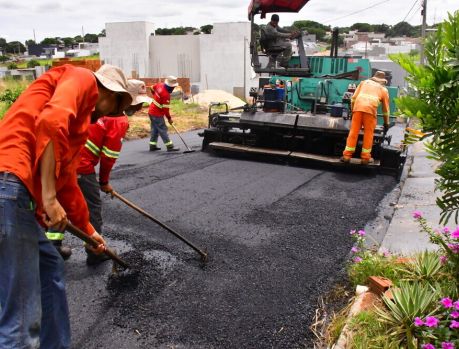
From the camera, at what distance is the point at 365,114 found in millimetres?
6230

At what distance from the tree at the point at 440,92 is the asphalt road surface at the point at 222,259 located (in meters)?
1.36

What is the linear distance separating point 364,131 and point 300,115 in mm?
1052

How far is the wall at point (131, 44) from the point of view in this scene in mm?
26516

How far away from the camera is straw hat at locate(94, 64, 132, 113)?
232cm

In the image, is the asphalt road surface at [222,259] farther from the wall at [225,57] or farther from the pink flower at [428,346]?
the wall at [225,57]

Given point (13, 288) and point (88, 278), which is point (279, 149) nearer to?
point (88, 278)

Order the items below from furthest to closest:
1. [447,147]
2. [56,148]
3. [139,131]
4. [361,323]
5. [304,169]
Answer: [139,131]
[304,169]
[361,323]
[447,147]
[56,148]

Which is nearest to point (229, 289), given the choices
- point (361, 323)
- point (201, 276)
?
point (201, 276)

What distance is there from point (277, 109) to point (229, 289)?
4581 mm

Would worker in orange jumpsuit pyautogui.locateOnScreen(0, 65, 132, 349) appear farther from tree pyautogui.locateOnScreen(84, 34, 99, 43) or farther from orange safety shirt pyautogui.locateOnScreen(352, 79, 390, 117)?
tree pyautogui.locateOnScreen(84, 34, 99, 43)

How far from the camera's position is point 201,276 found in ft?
11.2

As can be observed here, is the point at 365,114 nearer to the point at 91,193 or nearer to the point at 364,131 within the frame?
the point at 364,131

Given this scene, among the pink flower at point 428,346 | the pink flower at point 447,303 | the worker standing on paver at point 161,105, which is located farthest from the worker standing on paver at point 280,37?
the pink flower at point 428,346

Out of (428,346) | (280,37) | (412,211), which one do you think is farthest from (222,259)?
(280,37)
